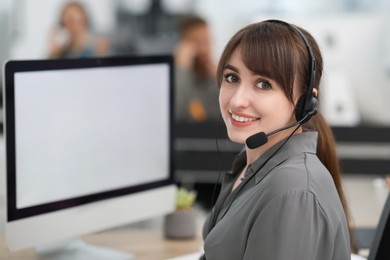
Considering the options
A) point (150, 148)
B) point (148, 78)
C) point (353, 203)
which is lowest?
→ point (353, 203)

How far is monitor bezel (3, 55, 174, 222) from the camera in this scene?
5.36ft

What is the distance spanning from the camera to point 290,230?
1.25 meters

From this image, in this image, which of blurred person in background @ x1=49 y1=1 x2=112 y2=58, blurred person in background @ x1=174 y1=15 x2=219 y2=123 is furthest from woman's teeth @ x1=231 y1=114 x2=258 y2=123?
blurred person in background @ x1=49 y1=1 x2=112 y2=58

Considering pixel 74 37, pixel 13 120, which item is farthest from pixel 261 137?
pixel 74 37

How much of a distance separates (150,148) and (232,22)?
2.88 meters

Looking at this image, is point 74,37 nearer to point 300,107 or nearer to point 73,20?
point 73,20

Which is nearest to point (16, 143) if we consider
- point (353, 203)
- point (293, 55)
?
point (293, 55)

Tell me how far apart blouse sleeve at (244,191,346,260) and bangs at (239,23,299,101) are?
0.71ft

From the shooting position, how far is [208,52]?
4.09m

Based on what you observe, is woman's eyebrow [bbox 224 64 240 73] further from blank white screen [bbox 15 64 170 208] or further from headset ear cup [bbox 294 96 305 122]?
blank white screen [bbox 15 64 170 208]

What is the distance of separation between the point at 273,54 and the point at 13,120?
0.63m

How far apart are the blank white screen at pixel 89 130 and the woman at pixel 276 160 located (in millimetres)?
449

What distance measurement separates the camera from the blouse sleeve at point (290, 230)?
1256mm

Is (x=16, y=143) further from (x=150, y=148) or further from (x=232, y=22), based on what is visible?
(x=232, y=22)
